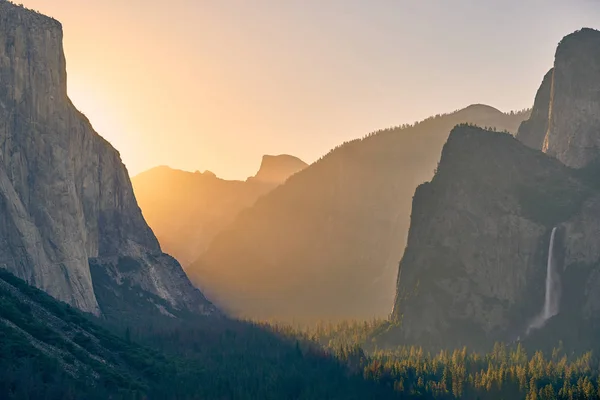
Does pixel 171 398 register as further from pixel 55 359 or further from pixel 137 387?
pixel 55 359

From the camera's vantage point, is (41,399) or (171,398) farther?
(171,398)

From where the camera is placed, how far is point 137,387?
19738 cm

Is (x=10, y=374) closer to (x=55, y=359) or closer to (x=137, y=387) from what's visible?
(x=55, y=359)

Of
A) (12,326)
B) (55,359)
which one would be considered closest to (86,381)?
(55,359)

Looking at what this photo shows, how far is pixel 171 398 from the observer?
19825 cm

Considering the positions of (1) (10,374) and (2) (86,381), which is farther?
(2) (86,381)

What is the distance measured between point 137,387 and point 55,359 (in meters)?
17.7

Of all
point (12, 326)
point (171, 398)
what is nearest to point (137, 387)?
point (171, 398)

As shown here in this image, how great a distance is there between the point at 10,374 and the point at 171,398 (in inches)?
1498

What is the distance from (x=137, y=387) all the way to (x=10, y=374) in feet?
109

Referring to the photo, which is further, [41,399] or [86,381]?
[86,381]

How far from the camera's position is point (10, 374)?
555 feet

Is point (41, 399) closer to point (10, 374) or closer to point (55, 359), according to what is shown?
point (10, 374)

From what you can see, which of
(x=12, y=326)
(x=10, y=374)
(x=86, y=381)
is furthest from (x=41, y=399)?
(x=12, y=326)
